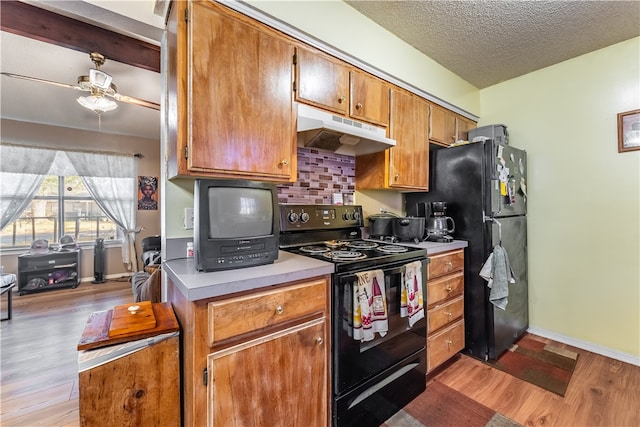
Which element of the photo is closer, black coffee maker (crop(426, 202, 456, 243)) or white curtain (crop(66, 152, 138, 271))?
black coffee maker (crop(426, 202, 456, 243))

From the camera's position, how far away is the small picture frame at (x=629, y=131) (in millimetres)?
2041

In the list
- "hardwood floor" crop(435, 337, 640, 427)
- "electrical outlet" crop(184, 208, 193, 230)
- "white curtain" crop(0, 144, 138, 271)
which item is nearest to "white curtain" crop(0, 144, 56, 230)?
"white curtain" crop(0, 144, 138, 271)

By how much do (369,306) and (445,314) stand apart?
90 cm

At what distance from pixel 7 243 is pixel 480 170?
20.7 ft

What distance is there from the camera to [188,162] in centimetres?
122

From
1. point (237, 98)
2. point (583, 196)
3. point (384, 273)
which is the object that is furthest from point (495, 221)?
point (237, 98)

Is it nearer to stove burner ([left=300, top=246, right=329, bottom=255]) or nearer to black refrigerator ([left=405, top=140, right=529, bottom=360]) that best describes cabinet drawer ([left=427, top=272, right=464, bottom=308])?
black refrigerator ([left=405, top=140, right=529, bottom=360])

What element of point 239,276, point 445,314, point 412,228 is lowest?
point 445,314

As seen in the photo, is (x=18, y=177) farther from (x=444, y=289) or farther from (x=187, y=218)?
(x=444, y=289)

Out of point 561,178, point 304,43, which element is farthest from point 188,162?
point 561,178

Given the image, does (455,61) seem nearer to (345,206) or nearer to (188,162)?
(345,206)

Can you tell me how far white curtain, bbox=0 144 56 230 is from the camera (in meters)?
4.02

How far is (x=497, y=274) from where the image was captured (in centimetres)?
200

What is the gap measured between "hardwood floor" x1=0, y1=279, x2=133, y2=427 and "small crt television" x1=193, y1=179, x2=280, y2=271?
143 cm
